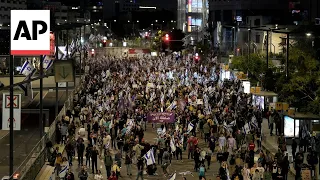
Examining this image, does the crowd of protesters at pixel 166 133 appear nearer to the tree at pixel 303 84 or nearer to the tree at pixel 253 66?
the tree at pixel 253 66

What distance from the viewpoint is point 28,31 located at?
17.6m

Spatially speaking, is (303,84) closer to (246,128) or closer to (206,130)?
(246,128)

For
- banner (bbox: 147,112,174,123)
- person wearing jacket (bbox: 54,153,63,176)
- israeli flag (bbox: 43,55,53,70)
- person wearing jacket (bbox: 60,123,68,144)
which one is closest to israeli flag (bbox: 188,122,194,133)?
banner (bbox: 147,112,174,123)

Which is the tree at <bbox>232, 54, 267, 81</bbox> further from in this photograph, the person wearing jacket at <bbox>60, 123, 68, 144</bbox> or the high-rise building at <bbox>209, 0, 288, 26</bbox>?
the high-rise building at <bbox>209, 0, 288, 26</bbox>

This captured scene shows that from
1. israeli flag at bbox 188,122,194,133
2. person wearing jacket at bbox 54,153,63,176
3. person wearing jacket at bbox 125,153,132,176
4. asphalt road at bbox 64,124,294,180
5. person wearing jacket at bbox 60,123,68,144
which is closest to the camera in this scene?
person wearing jacket at bbox 54,153,63,176

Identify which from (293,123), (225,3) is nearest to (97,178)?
(293,123)

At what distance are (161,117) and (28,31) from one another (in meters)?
16.8

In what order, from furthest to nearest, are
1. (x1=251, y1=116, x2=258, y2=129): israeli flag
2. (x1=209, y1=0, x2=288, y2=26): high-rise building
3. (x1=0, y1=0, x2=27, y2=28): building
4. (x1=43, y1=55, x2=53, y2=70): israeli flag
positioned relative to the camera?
1. (x1=0, y1=0, x2=27, y2=28): building
2. (x1=209, y1=0, x2=288, y2=26): high-rise building
3. (x1=43, y1=55, x2=53, y2=70): israeli flag
4. (x1=251, y1=116, x2=258, y2=129): israeli flag

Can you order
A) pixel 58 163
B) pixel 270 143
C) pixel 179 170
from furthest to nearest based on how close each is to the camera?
1. pixel 270 143
2. pixel 179 170
3. pixel 58 163

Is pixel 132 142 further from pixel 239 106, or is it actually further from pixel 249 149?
pixel 239 106

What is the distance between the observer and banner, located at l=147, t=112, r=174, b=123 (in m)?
33.6

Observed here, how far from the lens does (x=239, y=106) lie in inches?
1639

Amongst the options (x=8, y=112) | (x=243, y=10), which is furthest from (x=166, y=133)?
(x=243, y=10)

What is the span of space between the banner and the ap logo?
633 inches
